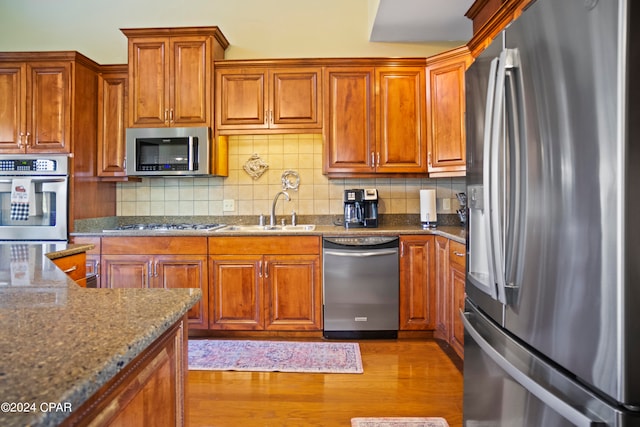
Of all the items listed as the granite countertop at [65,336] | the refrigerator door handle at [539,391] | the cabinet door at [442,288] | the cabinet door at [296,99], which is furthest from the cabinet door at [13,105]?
the refrigerator door handle at [539,391]

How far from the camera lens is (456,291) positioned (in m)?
2.57

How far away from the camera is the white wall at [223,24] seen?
11.5ft

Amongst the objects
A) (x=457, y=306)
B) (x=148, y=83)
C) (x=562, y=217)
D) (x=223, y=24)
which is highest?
(x=223, y=24)

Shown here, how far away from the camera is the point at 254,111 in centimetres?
321

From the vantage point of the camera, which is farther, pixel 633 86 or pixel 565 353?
pixel 565 353

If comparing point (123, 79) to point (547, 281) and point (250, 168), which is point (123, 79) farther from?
point (547, 281)

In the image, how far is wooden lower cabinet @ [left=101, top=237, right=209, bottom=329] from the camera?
2.96 meters

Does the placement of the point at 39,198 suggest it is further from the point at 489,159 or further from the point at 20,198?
the point at 489,159

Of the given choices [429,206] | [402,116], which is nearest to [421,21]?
[402,116]

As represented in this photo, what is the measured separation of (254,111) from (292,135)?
45 centimetres

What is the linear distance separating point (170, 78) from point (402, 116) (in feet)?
6.34

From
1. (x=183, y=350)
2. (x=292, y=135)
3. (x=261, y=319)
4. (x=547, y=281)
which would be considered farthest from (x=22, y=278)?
(x=292, y=135)

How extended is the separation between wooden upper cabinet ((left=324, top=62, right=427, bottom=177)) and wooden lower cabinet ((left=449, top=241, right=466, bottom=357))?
89 cm

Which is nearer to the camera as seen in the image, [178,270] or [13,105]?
[178,270]
